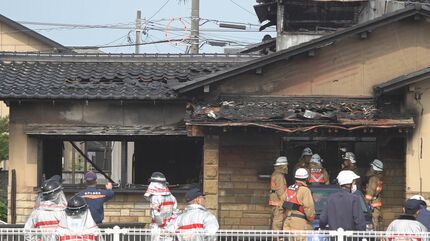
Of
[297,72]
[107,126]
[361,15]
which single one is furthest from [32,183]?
[361,15]

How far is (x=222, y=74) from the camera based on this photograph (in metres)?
16.2

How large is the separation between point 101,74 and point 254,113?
406cm

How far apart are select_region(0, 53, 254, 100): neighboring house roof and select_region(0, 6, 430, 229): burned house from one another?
0.14 feet

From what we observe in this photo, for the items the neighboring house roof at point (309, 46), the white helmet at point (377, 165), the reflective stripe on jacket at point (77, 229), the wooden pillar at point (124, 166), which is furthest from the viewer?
the wooden pillar at point (124, 166)

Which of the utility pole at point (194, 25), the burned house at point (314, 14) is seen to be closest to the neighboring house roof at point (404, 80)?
the burned house at point (314, 14)

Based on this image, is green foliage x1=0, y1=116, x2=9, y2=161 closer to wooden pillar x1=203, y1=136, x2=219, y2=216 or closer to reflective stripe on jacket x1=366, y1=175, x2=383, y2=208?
wooden pillar x1=203, y1=136, x2=219, y2=216

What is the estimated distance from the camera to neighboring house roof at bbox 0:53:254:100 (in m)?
16.8

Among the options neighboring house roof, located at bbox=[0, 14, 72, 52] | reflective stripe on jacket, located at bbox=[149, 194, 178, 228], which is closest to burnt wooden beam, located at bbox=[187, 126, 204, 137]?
reflective stripe on jacket, located at bbox=[149, 194, 178, 228]

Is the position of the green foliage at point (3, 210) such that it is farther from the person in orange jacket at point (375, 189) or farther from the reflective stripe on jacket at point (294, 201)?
the reflective stripe on jacket at point (294, 201)

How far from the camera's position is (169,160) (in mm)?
19391

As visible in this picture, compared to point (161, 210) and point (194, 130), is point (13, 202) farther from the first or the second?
point (161, 210)

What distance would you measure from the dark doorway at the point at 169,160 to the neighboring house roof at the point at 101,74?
1.80 meters

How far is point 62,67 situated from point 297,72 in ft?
17.9

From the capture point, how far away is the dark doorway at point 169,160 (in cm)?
1925
